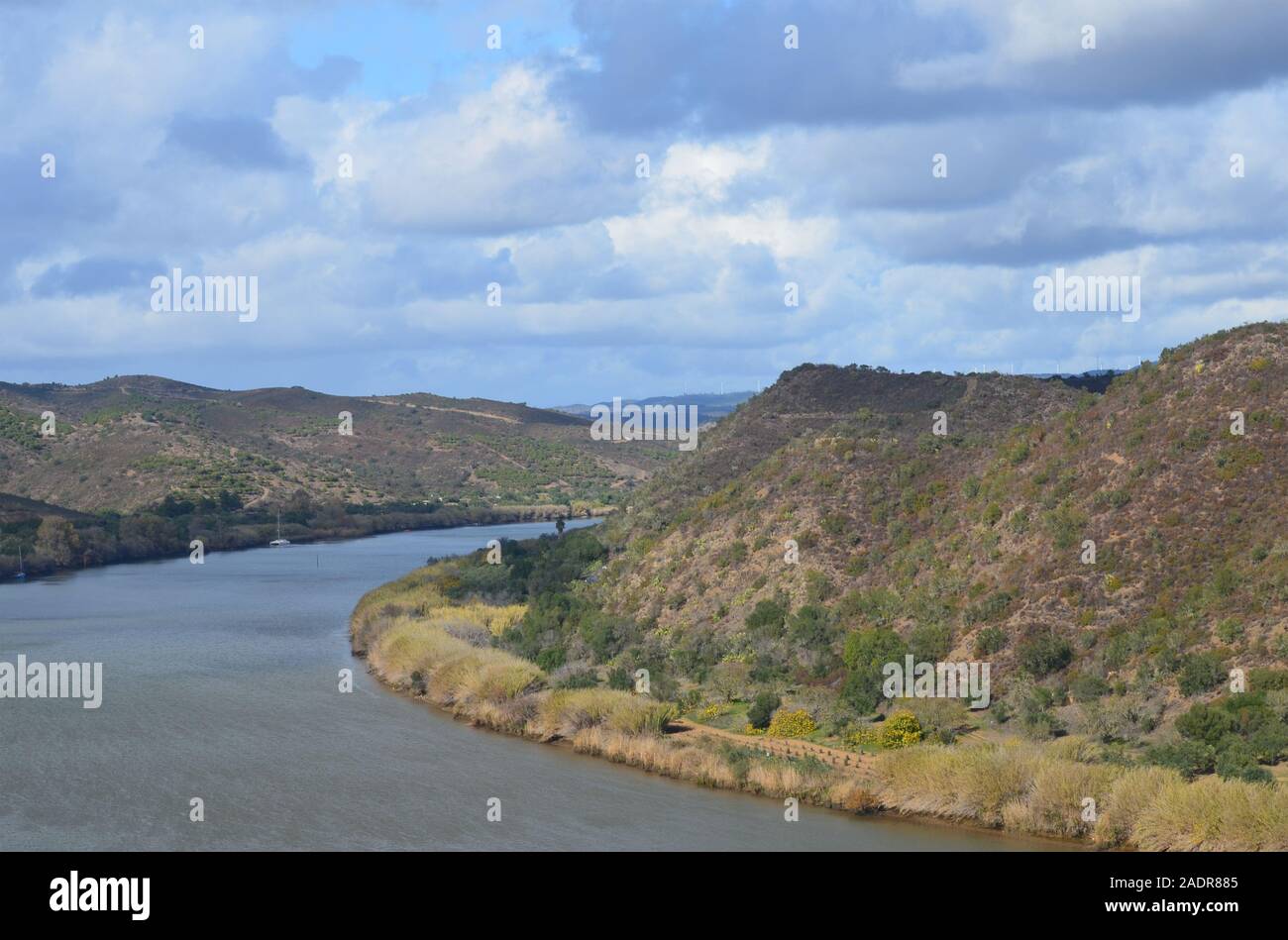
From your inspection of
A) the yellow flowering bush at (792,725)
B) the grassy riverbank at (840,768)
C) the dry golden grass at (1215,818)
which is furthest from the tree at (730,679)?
the dry golden grass at (1215,818)

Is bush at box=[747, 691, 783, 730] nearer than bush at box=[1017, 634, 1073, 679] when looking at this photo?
No

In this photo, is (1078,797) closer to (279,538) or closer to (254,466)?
(279,538)

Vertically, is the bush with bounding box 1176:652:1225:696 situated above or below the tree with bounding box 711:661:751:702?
above

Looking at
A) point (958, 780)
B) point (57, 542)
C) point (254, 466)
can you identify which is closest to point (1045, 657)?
point (958, 780)

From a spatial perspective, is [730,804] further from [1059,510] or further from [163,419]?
[163,419]

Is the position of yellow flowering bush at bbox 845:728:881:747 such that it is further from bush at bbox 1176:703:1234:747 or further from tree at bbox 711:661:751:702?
bush at bbox 1176:703:1234:747

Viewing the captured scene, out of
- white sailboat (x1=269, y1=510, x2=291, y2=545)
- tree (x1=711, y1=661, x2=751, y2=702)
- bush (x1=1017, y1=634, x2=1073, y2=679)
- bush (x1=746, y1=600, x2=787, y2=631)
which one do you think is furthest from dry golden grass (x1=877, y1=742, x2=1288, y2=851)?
white sailboat (x1=269, y1=510, x2=291, y2=545)
